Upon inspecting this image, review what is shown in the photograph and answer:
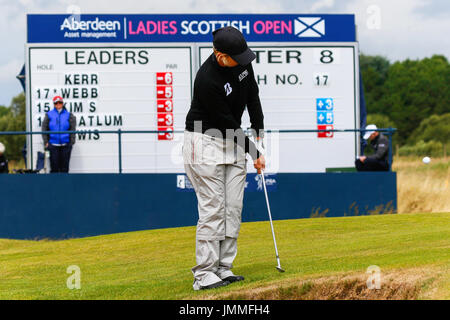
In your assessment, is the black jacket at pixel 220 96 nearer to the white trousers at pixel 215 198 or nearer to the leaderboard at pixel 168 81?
the white trousers at pixel 215 198

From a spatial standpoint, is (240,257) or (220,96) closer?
(220,96)

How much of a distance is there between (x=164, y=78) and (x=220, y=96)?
9623mm

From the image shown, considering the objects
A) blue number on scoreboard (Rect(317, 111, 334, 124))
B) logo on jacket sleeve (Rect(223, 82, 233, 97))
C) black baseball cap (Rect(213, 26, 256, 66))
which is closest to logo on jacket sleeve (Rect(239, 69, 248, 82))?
logo on jacket sleeve (Rect(223, 82, 233, 97))

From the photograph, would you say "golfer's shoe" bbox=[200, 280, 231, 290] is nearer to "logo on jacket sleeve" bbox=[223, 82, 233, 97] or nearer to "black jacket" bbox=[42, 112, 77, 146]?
"logo on jacket sleeve" bbox=[223, 82, 233, 97]

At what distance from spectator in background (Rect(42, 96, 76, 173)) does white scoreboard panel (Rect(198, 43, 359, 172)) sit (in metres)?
3.38

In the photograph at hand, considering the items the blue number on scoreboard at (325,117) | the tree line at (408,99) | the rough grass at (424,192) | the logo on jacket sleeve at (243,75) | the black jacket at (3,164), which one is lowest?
the rough grass at (424,192)

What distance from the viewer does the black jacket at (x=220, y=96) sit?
6184 millimetres

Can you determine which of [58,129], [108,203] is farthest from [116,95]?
[108,203]

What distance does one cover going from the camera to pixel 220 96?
6191 millimetres

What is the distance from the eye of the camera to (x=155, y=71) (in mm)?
15633

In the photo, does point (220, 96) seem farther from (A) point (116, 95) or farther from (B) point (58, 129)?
(A) point (116, 95)

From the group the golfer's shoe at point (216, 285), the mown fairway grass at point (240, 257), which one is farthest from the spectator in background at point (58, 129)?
the golfer's shoe at point (216, 285)

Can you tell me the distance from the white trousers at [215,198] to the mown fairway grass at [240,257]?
26 centimetres
